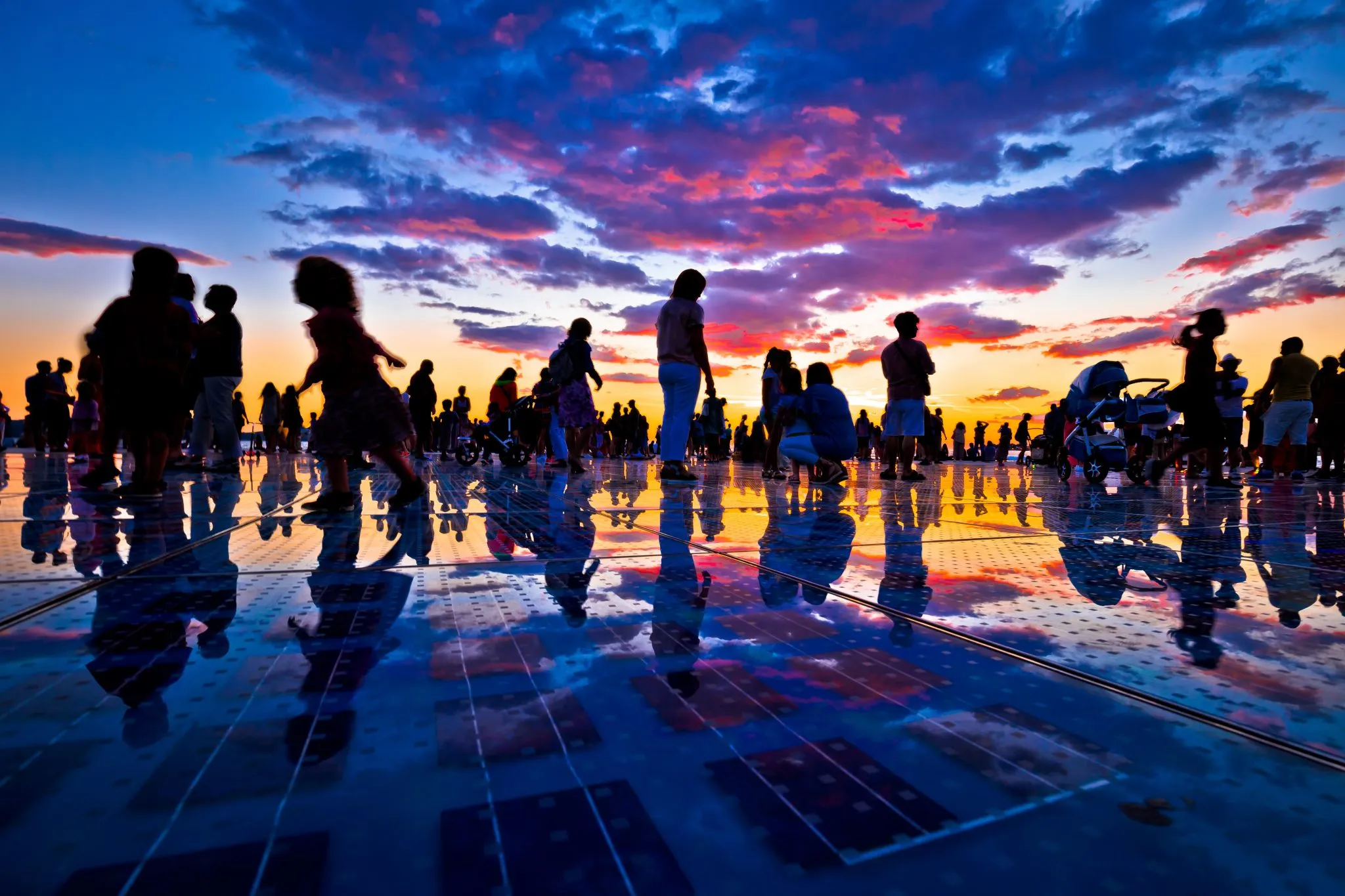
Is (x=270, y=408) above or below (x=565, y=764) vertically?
above

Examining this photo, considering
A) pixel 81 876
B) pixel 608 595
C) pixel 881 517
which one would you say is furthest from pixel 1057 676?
pixel 881 517

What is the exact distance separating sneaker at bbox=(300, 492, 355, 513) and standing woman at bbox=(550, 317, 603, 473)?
536 cm

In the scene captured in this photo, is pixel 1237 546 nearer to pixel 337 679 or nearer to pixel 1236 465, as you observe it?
pixel 337 679

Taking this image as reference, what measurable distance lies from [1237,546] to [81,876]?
4.34 metres

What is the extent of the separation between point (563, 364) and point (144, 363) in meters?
5.41

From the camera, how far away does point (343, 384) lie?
4793 mm

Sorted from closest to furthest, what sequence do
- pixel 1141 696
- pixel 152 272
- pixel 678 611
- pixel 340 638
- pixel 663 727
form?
pixel 663 727
pixel 1141 696
pixel 340 638
pixel 678 611
pixel 152 272

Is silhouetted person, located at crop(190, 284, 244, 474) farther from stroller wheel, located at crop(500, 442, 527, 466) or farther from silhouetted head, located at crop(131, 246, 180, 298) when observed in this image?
stroller wheel, located at crop(500, 442, 527, 466)

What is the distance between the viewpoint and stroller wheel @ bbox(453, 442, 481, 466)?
13.6m

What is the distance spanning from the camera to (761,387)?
10461mm

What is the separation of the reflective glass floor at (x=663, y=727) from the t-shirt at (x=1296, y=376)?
10.9m

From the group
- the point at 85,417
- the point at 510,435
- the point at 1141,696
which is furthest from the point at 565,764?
the point at 85,417

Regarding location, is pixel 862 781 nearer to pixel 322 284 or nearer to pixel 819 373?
pixel 322 284

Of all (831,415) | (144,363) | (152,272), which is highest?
(152,272)
